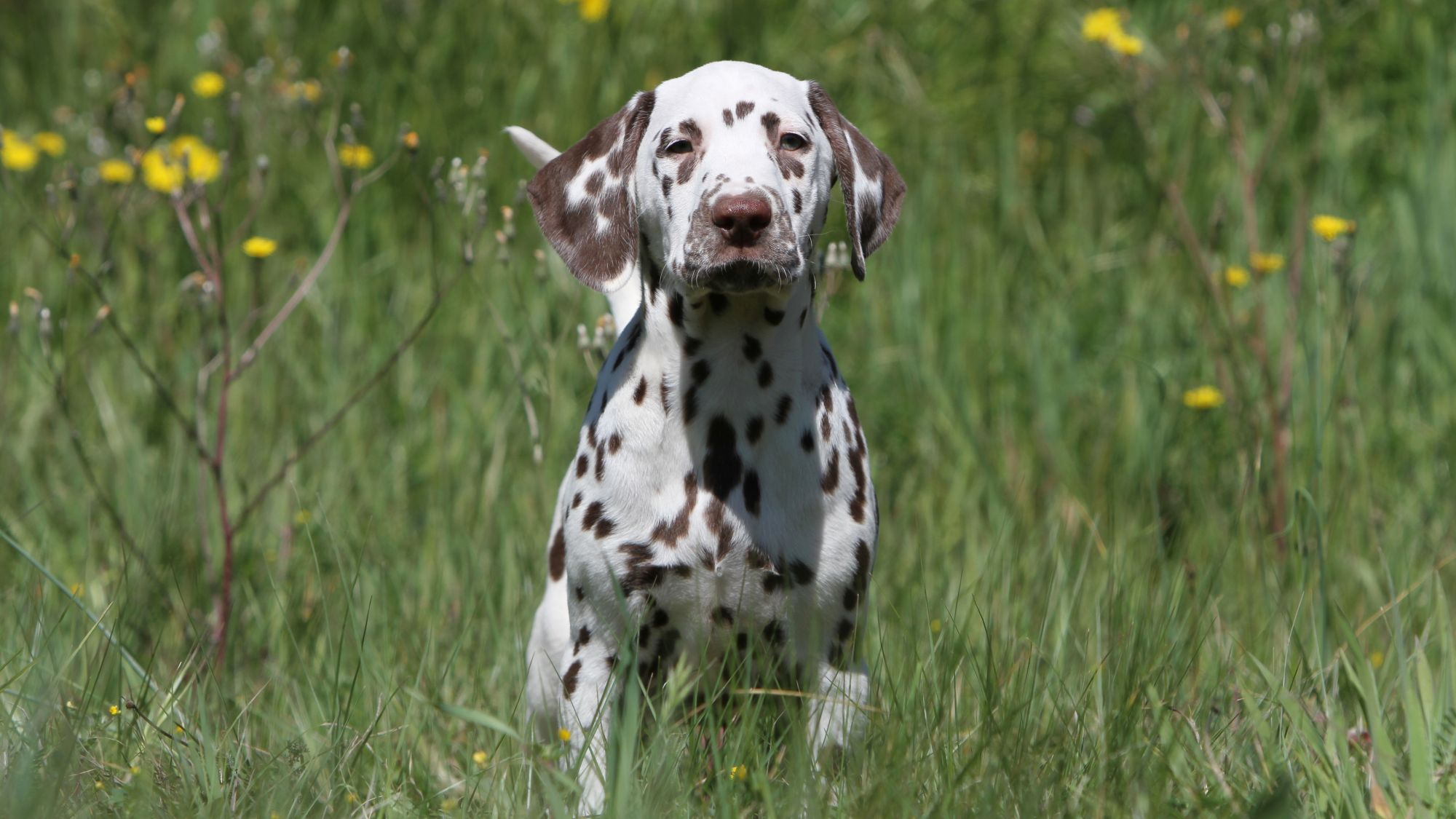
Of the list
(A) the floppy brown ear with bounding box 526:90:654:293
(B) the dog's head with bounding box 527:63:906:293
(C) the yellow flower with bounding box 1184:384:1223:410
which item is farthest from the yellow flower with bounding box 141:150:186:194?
(C) the yellow flower with bounding box 1184:384:1223:410

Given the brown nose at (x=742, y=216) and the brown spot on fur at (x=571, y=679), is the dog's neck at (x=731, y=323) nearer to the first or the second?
the brown nose at (x=742, y=216)

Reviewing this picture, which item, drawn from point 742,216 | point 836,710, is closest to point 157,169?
point 742,216

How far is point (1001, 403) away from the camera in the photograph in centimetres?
515

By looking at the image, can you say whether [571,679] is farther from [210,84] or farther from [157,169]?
[210,84]

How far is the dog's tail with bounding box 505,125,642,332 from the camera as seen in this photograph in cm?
374

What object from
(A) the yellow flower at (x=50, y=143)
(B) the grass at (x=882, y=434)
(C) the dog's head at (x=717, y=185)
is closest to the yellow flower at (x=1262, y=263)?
(B) the grass at (x=882, y=434)

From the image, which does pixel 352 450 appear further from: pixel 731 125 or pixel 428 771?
pixel 731 125

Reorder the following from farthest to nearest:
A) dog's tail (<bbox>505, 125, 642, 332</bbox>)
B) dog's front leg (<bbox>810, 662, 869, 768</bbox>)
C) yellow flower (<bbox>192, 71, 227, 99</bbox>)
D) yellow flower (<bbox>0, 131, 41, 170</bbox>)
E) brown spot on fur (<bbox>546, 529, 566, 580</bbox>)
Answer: yellow flower (<bbox>0, 131, 41, 170</bbox>) < yellow flower (<bbox>192, 71, 227, 99</bbox>) < dog's tail (<bbox>505, 125, 642, 332</bbox>) < brown spot on fur (<bbox>546, 529, 566, 580</bbox>) < dog's front leg (<bbox>810, 662, 869, 768</bbox>)

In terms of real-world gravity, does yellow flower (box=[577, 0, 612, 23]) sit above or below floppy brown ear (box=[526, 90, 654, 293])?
above

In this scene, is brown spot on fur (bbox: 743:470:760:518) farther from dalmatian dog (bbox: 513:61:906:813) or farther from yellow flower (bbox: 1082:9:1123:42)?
yellow flower (bbox: 1082:9:1123:42)

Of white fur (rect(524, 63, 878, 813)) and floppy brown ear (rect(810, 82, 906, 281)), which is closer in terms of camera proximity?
white fur (rect(524, 63, 878, 813))

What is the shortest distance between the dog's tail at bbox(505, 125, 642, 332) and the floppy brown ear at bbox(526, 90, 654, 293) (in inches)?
11.5

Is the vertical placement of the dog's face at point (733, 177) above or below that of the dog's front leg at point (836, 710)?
above

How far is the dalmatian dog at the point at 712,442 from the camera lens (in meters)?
3.10
